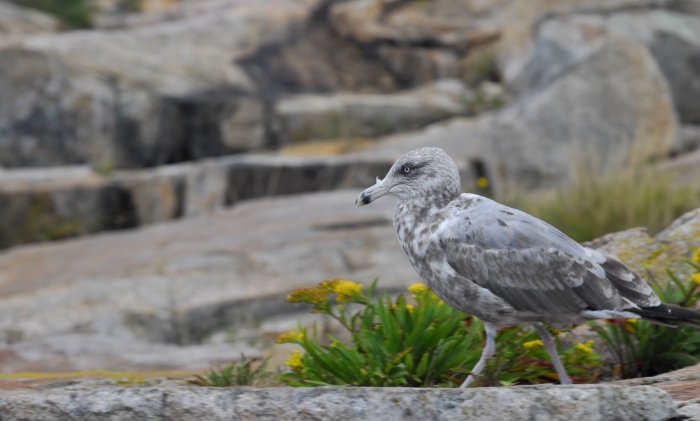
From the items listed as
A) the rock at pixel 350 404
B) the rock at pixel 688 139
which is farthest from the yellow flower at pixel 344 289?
the rock at pixel 688 139

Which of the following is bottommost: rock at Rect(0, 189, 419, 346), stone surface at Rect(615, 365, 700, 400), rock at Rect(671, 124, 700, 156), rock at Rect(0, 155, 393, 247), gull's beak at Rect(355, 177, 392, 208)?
stone surface at Rect(615, 365, 700, 400)

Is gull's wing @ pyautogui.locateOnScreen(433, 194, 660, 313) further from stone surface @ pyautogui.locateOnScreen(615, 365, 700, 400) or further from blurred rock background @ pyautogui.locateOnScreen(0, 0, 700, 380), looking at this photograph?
blurred rock background @ pyautogui.locateOnScreen(0, 0, 700, 380)

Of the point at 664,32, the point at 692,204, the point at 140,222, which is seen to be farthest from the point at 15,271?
the point at 664,32

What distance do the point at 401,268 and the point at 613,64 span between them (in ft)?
17.1

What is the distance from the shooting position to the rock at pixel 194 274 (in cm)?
712

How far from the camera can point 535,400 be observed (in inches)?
114

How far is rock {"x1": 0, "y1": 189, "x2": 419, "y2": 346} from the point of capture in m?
7.12

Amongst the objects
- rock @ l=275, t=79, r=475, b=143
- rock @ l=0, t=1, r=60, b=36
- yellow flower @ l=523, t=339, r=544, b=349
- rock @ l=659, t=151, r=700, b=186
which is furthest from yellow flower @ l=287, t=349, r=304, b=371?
rock @ l=0, t=1, r=60, b=36

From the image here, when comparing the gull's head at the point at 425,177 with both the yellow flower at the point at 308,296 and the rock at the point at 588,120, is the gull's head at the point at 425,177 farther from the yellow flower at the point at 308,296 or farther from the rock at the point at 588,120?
the rock at the point at 588,120

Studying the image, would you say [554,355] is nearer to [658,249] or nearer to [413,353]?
[413,353]

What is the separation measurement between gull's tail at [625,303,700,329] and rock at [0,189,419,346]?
3.87 m

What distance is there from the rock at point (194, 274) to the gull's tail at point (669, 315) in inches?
152

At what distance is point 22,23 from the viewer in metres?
18.4

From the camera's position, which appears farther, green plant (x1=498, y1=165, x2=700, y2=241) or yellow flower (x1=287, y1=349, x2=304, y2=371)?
green plant (x1=498, y1=165, x2=700, y2=241)
